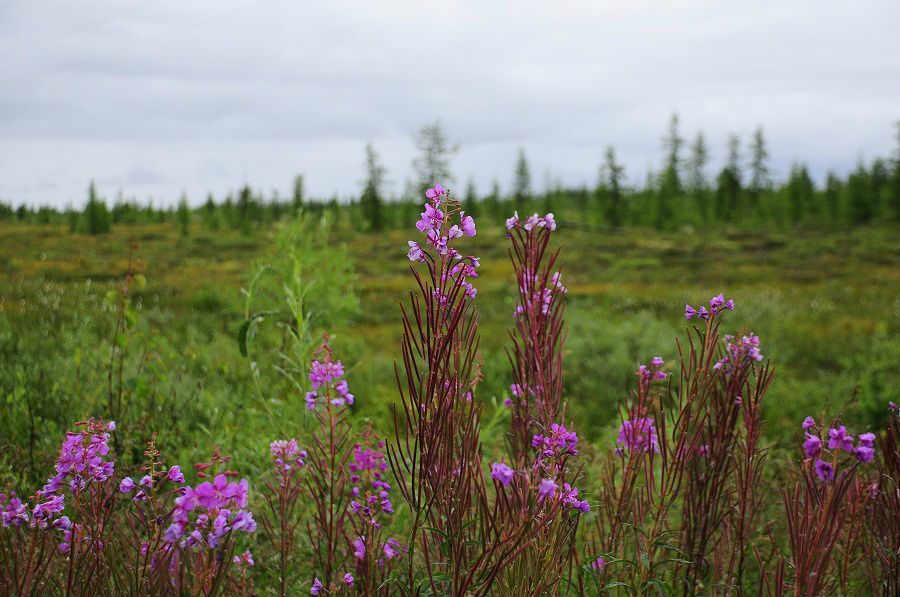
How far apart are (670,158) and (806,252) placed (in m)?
30.9

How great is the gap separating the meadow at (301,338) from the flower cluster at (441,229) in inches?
12.1

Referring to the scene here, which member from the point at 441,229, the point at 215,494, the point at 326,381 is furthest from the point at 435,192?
the point at 326,381

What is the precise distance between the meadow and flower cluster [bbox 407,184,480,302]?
12.1 inches

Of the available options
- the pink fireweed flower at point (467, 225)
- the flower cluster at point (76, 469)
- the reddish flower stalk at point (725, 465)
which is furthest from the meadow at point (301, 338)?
the flower cluster at point (76, 469)

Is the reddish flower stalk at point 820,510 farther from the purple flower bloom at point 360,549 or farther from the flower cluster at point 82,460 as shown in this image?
the flower cluster at point 82,460

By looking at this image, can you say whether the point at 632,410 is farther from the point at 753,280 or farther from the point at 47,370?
the point at 753,280

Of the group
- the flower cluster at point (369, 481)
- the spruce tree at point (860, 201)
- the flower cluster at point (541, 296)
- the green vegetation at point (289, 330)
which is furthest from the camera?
the spruce tree at point (860, 201)

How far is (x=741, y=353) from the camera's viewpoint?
6.57 feet

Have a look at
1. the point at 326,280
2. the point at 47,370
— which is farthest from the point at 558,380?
the point at 47,370

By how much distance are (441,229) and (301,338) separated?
1578 mm

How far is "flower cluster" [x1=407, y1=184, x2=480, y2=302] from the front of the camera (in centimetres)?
135

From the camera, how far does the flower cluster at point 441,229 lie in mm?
1354

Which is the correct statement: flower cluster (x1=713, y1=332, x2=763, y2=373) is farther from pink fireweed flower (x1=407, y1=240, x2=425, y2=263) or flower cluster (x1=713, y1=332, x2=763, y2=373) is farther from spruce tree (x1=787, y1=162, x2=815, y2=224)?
spruce tree (x1=787, y1=162, x2=815, y2=224)

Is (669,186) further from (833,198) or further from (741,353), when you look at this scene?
(741,353)
